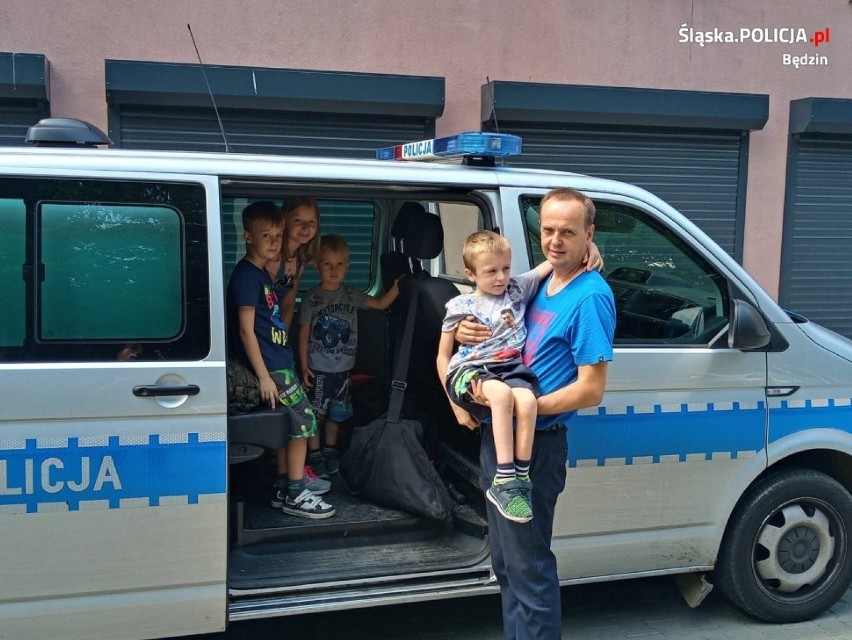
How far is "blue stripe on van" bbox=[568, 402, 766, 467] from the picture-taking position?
11.8ft

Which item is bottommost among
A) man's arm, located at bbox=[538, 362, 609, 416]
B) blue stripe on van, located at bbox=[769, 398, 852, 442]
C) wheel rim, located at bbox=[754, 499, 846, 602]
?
wheel rim, located at bbox=[754, 499, 846, 602]

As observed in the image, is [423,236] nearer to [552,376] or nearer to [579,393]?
[552,376]

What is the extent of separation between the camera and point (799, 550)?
158 inches

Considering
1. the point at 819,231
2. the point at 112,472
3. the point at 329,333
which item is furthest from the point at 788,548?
the point at 819,231

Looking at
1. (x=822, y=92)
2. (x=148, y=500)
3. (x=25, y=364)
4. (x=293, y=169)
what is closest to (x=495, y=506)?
(x=148, y=500)

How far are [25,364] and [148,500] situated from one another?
0.63 metres

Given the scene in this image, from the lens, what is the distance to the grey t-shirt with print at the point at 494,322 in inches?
120

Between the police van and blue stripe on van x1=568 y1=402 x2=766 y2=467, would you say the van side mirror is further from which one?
blue stripe on van x1=568 y1=402 x2=766 y2=467

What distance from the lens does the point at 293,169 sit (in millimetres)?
3332

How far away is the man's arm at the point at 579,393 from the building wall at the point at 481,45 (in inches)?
236

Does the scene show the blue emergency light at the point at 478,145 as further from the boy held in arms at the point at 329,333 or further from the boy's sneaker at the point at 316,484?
the boy's sneaker at the point at 316,484

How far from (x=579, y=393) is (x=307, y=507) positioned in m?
1.59

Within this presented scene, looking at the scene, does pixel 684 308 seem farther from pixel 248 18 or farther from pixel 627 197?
pixel 248 18

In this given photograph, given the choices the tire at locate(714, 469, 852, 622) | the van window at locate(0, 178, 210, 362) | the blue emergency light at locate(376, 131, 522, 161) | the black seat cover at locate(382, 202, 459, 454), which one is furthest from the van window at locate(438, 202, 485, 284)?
the tire at locate(714, 469, 852, 622)
